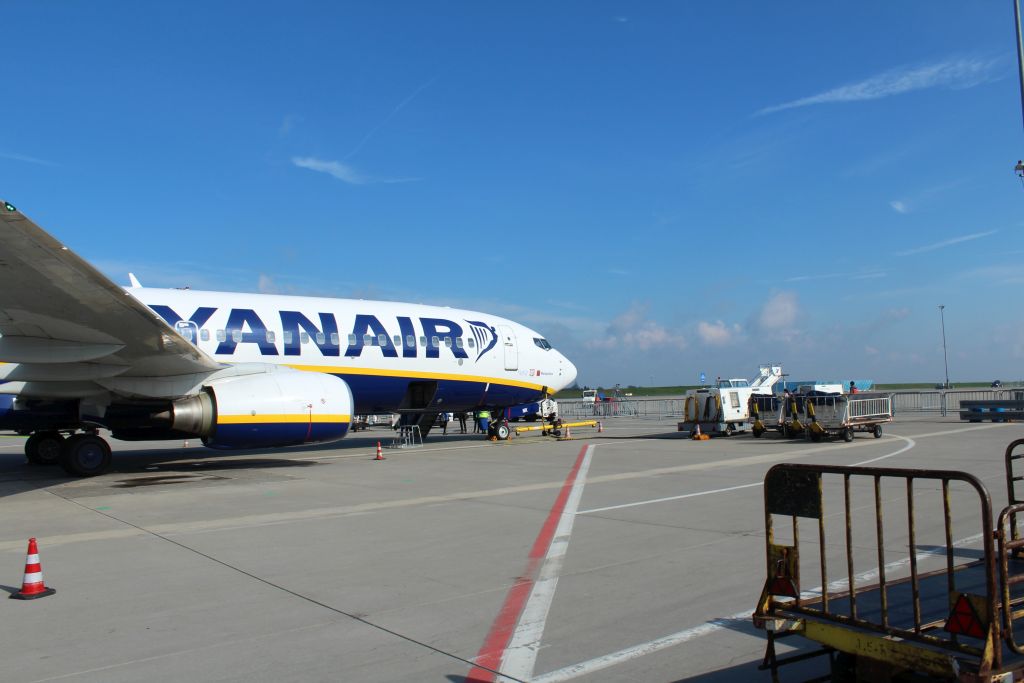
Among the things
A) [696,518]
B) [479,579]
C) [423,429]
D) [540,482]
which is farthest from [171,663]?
[423,429]

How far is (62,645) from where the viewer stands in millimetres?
4977

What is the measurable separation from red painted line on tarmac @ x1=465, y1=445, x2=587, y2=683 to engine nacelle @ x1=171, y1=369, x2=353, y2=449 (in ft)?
23.0

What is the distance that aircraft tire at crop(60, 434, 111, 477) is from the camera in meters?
14.3

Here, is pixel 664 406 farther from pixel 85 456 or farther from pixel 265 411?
pixel 85 456

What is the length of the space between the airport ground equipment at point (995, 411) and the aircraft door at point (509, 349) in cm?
1940

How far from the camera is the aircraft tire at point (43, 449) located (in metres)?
17.0

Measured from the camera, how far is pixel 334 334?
18.5 metres

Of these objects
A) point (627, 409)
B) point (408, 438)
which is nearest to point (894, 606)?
point (408, 438)

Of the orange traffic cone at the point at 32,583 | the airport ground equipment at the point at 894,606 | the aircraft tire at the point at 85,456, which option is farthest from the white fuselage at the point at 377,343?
the airport ground equipment at the point at 894,606

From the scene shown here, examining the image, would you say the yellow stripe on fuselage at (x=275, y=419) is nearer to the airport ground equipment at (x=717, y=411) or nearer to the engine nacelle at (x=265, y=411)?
the engine nacelle at (x=265, y=411)

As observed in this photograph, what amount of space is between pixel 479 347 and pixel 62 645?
673 inches

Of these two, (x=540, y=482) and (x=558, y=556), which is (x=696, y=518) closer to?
(x=558, y=556)

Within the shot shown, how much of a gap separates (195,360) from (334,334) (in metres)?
4.99

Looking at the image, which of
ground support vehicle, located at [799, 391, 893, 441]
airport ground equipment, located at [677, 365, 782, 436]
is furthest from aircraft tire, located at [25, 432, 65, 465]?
ground support vehicle, located at [799, 391, 893, 441]
